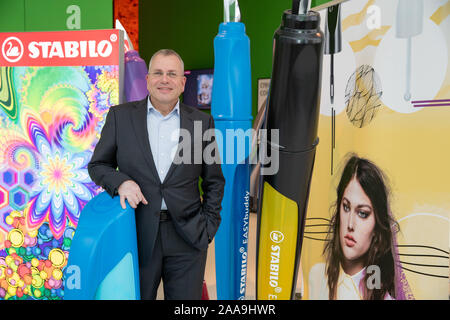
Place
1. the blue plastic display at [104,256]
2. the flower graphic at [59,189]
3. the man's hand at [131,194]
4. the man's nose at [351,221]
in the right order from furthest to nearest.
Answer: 1. the flower graphic at [59,189]
2. the man's nose at [351,221]
3. the man's hand at [131,194]
4. the blue plastic display at [104,256]

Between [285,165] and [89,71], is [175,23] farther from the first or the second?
[285,165]

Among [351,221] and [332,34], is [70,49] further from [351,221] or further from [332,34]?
[351,221]

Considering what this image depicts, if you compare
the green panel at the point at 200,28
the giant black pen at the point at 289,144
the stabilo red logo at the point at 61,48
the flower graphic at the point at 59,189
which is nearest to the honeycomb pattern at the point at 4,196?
the flower graphic at the point at 59,189

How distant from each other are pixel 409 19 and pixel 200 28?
5160mm

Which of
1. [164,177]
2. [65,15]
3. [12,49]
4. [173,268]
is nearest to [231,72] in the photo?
[164,177]

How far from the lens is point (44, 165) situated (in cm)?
212

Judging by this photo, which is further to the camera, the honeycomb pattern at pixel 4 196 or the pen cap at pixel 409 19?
the honeycomb pattern at pixel 4 196

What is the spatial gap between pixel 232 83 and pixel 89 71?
2.85ft

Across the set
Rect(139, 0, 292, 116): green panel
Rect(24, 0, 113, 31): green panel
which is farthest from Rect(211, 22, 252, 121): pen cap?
Rect(139, 0, 292, 116): green panel

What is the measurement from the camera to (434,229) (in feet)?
4.57

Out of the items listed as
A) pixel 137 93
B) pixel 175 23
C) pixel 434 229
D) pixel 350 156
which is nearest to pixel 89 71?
pixel 137 93

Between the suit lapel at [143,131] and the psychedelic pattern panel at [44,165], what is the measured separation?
0.62 m

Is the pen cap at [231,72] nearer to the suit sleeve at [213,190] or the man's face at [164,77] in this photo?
the suit sleeve at [213,190]

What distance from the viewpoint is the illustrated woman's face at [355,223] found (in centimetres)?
160
